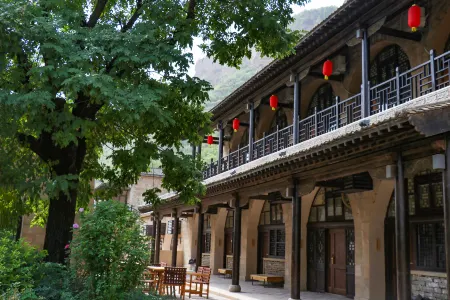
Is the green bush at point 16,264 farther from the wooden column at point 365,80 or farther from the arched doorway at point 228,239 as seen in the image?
the arched doorway at point 228,239

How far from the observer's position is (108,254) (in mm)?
7656

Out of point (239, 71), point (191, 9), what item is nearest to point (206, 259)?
point (191, 9)

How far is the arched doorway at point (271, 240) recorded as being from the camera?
19.2m

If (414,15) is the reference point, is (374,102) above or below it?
below

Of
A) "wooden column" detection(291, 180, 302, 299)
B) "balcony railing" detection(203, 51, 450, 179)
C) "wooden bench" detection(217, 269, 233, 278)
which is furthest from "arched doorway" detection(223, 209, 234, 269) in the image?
"wooden column" detection(291, 180, 302, 299)

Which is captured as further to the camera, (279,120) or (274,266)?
(279,120)

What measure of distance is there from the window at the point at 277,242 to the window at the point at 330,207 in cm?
242

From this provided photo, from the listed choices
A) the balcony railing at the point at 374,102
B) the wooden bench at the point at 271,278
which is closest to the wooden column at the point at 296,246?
the balcony railing at the point at 374,102

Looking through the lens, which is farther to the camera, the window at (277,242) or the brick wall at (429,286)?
the window at (277,242)

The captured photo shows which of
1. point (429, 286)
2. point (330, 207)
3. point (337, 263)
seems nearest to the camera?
point (429, 286)

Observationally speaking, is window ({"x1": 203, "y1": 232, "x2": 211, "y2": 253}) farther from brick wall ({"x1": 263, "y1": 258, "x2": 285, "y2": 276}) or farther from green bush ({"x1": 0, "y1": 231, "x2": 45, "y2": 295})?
green bush ({"x1": 0, "y1": 231, "x2": 45, "y2": 295})

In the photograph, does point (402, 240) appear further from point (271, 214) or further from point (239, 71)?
point (239, 71)

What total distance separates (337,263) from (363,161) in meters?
5.93

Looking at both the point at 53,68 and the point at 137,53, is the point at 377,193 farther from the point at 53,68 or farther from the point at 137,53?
the point at 53,68
